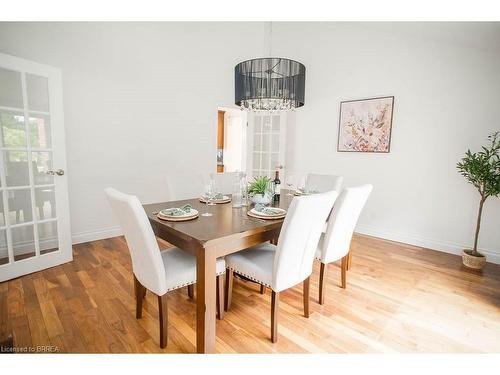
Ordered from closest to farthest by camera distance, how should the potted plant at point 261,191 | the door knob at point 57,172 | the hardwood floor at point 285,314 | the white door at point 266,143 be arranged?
the hardwood floor at point 285,314, the potted plant at point 261,191, the door knob at point 57,172, the white door at point 266,143

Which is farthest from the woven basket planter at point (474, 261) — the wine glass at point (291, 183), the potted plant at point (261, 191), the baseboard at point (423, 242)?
the potted plant at point (261, 191)

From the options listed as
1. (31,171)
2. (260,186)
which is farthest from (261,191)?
(31,171)

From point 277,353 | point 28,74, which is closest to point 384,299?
point 277,353

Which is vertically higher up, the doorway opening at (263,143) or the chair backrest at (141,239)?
the doorway opening at (263,143)

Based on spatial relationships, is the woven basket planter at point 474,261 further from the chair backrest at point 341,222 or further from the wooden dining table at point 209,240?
the wooden dining table at point 209,240

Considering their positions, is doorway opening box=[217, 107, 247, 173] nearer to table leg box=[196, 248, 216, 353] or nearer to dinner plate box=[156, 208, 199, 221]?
dinner plate box=[156, 208, 199, 221]

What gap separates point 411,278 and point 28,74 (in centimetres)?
399

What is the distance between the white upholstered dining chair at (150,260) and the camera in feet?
4.58

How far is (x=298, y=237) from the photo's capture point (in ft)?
5.11

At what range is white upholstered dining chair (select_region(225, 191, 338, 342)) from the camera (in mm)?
1483

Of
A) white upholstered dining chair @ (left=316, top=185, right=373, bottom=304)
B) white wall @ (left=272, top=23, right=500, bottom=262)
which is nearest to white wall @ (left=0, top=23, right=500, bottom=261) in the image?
white wall @ (left=272, top=23, right=500, bottom=262)

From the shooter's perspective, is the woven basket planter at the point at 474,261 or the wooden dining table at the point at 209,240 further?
the woven basket planter at the point at 474,261

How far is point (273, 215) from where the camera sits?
1851mm
